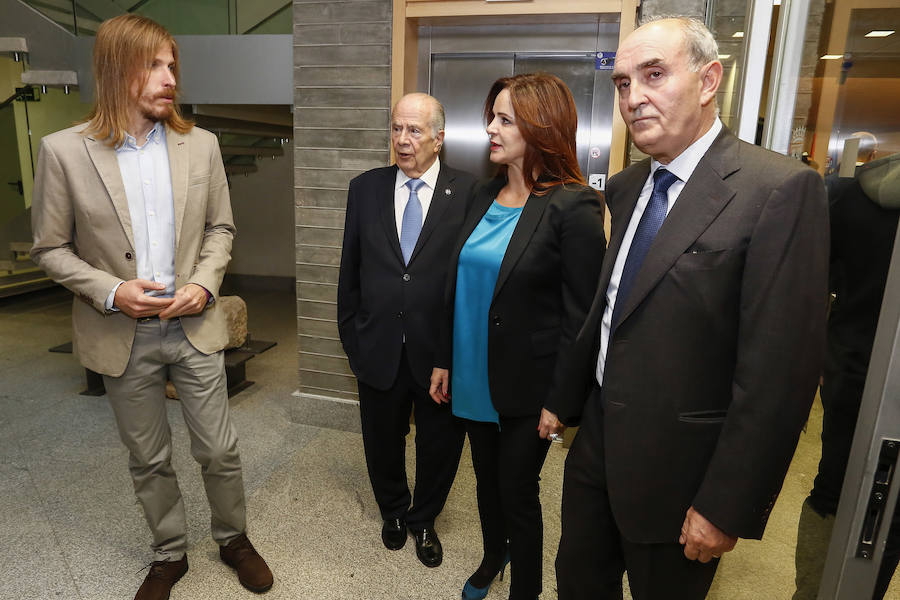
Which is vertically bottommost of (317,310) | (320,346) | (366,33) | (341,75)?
(320,346)

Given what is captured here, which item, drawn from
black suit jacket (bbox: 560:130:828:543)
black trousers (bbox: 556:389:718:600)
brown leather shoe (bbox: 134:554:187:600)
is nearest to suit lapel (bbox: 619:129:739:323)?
black suit jacket (bbox: 560:130:828:543)

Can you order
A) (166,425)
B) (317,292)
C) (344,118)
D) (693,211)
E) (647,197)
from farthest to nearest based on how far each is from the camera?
(317,292) → (344,118) → (166,425) → (647,197) → (693,211)

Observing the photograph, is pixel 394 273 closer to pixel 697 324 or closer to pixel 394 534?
pixel 394 534

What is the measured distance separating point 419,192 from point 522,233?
0.68 m

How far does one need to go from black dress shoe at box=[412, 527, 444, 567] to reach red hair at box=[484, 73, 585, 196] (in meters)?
1.57

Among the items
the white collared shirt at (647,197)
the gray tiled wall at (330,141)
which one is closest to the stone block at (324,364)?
the gray tiled wall at (330,141)

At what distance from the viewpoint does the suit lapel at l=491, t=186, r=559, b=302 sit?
183cm

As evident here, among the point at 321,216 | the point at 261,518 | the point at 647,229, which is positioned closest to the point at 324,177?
the point at 321,216

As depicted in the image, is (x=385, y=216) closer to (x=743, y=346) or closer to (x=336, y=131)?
(x=336, y=131)

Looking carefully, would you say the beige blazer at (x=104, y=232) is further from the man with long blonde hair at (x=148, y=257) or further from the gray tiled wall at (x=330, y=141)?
the gray tiled wall at (x=330, y=141)

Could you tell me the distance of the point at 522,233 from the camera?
1.84 metres

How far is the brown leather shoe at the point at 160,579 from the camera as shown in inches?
84.7

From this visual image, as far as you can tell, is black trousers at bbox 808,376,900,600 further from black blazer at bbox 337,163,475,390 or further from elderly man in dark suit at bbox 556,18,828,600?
black blazer at bbox 337,163,475,390

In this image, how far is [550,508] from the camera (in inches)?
114
